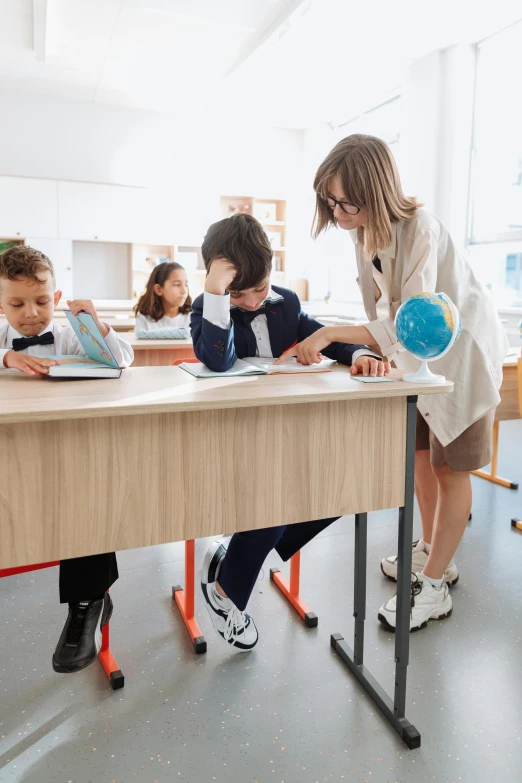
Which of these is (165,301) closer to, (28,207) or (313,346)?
(313,346)

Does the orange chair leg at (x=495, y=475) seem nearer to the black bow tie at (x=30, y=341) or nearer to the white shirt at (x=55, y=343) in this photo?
the white shirt at (x=55, y=343)

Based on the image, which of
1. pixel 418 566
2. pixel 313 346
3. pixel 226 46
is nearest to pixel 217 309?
pixel 313 346

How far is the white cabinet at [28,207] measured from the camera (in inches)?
232

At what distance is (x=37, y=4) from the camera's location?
400 centimetres

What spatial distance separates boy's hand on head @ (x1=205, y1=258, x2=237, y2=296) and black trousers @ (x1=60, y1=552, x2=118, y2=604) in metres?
0.64

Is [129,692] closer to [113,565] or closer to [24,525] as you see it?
[113,565]

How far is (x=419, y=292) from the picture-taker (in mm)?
1406

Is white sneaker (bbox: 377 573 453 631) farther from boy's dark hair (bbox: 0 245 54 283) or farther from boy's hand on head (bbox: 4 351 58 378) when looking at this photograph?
boy's dark hair (bbox: 0 245 54 283)

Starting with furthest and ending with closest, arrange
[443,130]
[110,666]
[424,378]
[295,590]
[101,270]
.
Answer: [101,270] < [443,130] < [295,590] < [110,666] < [424,378]

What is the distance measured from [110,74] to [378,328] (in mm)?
5147

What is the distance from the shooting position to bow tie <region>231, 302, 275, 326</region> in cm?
165

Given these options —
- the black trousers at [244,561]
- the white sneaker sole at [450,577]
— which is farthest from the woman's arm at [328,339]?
the white sneaker sole at [450,577]

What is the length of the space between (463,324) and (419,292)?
0.76ft

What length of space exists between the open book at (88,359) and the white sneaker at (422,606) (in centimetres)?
103
